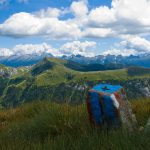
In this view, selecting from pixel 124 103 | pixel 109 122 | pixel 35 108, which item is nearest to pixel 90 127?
pixel 109 122

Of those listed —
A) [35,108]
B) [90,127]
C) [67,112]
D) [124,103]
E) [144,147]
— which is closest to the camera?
[144,147]

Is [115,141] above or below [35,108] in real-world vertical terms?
above

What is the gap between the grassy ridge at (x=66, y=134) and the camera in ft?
17.9

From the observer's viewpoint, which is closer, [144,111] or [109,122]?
[109,122]

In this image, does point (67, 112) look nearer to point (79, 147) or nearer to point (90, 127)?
point (90, 127)

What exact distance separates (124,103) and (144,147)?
333 cm

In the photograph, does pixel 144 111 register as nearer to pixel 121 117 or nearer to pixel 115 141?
pixel 121 117

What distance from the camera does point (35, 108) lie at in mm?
12227

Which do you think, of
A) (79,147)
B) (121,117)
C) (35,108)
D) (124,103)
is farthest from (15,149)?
(35,108)

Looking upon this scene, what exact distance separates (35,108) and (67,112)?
3618 mm

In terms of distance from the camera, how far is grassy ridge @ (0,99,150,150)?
17.9 ft

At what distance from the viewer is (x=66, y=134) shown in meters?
7.29

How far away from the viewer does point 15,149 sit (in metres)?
5.70

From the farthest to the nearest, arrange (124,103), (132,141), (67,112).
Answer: (67,112)
(124,103)
(132,141)
